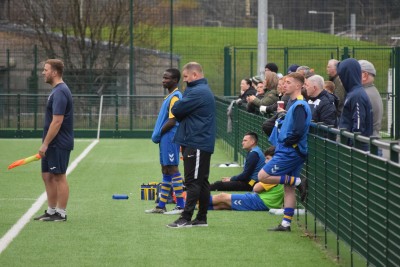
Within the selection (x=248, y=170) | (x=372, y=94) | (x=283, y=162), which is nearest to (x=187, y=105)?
(x=283, y=162)

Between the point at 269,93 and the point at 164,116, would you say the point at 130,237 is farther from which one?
the point at 269,93

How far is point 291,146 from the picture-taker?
38.9ft

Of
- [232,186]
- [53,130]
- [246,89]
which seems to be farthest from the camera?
[246,89]

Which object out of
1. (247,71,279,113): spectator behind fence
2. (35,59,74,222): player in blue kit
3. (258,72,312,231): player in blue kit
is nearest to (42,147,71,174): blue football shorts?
(35,59,74,222): player in blue kit

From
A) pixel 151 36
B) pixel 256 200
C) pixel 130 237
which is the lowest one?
pixel 130 237

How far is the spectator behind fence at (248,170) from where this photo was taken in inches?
601

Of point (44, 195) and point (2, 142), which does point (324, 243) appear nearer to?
point (44, 195)

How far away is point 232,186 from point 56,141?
3935 millimetres

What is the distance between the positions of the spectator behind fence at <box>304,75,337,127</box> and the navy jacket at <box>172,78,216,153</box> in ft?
6.24

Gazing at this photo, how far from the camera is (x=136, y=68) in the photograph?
33.9 m

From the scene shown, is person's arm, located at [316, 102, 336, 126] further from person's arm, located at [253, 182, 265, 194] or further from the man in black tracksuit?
the man in black tracksuit

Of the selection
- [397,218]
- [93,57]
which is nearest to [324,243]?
[397,218]

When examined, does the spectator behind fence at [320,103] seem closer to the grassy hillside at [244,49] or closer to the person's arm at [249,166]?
the person's arm at [249,166]

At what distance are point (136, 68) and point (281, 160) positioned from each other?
73.3 feet
